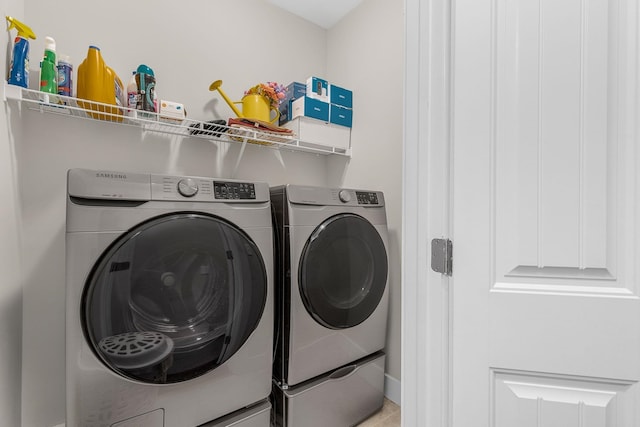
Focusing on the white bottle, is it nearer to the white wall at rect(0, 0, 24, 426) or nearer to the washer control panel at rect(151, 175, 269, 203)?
the white wall at rect(0, 0, 24, 426)

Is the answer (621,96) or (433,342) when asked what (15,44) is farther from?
(621,96)

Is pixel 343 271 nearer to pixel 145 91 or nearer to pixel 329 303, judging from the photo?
pixel 329 303

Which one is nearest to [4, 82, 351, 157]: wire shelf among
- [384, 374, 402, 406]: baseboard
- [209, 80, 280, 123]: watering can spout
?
[209, 80, 280, 123]: watering can spout

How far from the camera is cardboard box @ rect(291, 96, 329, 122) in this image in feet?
5.88

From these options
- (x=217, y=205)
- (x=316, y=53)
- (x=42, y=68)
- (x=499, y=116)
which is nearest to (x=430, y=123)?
(x=499, y=116)

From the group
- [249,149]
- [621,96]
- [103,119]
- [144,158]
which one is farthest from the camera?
[249,149]

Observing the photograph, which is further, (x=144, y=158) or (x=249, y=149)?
(x=249, y=149)

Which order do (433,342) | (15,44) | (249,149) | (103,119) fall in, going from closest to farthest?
(433,342), (15,44), (103,119), (249,149)

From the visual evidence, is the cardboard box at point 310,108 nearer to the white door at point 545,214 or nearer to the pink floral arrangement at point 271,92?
the pink floral arrangement at point 271,92

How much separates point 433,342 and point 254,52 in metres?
1.95

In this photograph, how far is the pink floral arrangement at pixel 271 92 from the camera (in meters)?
1.74

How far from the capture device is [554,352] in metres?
0.66

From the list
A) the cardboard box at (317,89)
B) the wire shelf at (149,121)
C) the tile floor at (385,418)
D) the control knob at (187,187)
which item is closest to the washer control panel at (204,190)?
the control knob at (187,187)

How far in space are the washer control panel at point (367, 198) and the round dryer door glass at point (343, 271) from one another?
0.10 m
